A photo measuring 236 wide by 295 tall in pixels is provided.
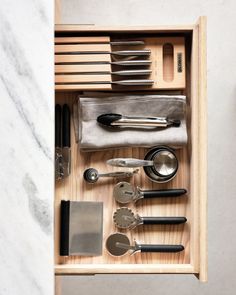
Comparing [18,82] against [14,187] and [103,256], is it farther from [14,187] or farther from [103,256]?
[103,256]

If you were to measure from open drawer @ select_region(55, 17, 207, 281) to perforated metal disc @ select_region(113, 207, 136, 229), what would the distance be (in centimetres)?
3

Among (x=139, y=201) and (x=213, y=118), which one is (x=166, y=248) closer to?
(x=139, y=201)

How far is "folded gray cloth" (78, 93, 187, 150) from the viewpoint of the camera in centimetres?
135

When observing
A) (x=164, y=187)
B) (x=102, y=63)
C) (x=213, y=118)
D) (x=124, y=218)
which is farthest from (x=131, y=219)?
(x=213, y=118)

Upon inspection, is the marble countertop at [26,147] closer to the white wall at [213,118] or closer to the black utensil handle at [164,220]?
the black utensil handle at [164,220]

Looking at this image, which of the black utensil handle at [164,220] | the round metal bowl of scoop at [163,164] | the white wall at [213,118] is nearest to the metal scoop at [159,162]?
the round metal bowl of scoop at [163,164]

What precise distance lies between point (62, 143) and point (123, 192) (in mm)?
207

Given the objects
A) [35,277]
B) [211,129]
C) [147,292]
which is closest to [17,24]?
[35,277]

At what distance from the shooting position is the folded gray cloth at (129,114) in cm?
135

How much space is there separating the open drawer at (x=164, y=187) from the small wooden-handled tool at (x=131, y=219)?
24 millimetres

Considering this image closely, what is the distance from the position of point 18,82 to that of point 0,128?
0.37 ft

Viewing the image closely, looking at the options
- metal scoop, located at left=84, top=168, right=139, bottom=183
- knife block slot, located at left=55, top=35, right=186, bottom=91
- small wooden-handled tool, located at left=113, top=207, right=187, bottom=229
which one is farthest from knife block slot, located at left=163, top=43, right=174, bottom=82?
small wooden-handled tool, located at left=113, top=207, right=187, bottom=229

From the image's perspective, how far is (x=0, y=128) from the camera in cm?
118

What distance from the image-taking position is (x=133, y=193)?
1355mm
